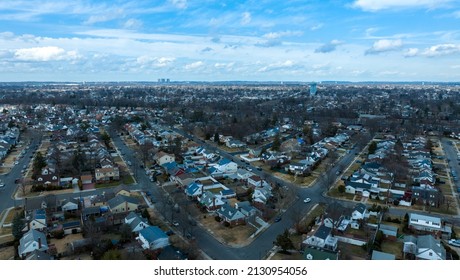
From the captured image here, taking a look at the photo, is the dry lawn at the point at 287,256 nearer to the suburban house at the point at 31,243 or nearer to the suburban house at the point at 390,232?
the suburban house at the point at 390,232

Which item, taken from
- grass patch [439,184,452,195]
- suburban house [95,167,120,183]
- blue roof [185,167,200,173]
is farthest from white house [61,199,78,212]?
grass patch [439,184,452,195]

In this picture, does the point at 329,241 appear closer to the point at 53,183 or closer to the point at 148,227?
the point at 148,227

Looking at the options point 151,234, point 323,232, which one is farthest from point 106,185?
point 323,232

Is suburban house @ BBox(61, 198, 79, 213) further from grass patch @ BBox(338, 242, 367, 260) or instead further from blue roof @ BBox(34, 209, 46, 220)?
grass patch @ BBox(338, 242, 367, 260)

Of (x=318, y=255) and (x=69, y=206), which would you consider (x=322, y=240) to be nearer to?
(x=318, y=255)

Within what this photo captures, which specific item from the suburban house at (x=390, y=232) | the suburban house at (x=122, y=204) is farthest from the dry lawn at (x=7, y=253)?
the suburban house at (x=390, y=232)

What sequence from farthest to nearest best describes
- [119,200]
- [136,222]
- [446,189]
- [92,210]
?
[446,189] < [119,200] < [92,210] < [136,222]
